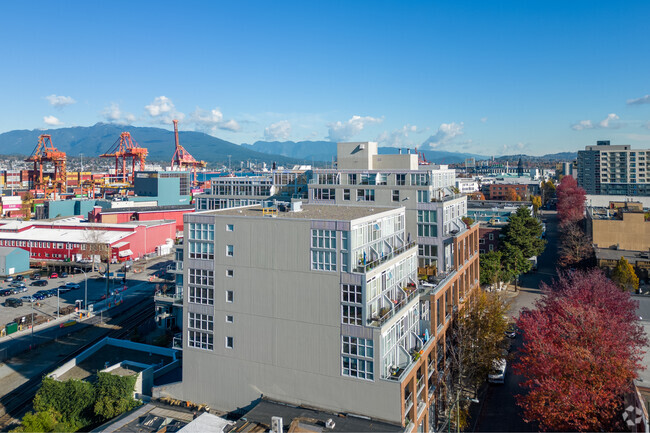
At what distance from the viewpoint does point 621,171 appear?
120 m

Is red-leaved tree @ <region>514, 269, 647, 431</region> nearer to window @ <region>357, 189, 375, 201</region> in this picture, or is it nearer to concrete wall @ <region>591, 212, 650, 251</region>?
window @ <region>357, 189, 375, 201</region>

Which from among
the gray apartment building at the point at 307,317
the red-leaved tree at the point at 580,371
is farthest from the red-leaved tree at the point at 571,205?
the gray apartment building at the point at 307,317

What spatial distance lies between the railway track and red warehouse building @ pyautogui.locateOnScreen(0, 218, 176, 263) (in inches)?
1020

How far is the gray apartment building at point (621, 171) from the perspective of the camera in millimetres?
116625

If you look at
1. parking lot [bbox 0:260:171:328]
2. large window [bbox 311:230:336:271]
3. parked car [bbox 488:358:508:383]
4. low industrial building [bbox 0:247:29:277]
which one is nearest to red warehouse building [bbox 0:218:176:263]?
low industrial building [bbox 0:247:29:277]

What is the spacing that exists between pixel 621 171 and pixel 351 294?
126m

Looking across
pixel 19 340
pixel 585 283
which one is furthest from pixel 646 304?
pixel 19 340

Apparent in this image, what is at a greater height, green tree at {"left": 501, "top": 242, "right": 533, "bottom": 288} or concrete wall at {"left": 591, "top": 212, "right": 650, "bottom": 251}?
concrete wall at {"left": 591, "top": 212, "right": 650, "bottom": 251}

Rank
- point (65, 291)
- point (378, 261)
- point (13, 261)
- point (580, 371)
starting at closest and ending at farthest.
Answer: point (580, 371), point (378, 261), point (65, 291), point (13, 261)

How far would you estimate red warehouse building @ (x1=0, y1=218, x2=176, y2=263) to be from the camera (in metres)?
70.1

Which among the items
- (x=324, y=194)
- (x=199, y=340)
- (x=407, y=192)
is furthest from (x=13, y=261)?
(x=407, y=192)

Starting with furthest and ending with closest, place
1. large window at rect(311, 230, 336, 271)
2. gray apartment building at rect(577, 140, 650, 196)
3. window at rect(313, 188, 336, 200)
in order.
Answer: gray apartment building at rect(577, 140, 650, 196) → window at rect(313, 188, 336, 200) → large window at rect(311, 230, 336, 271)

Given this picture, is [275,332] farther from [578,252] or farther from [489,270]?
[578,252]

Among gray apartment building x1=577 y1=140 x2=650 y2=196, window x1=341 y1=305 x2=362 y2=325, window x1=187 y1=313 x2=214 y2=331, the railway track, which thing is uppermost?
gray apartment building x1=577 y1=140 x2=650 y2=196
